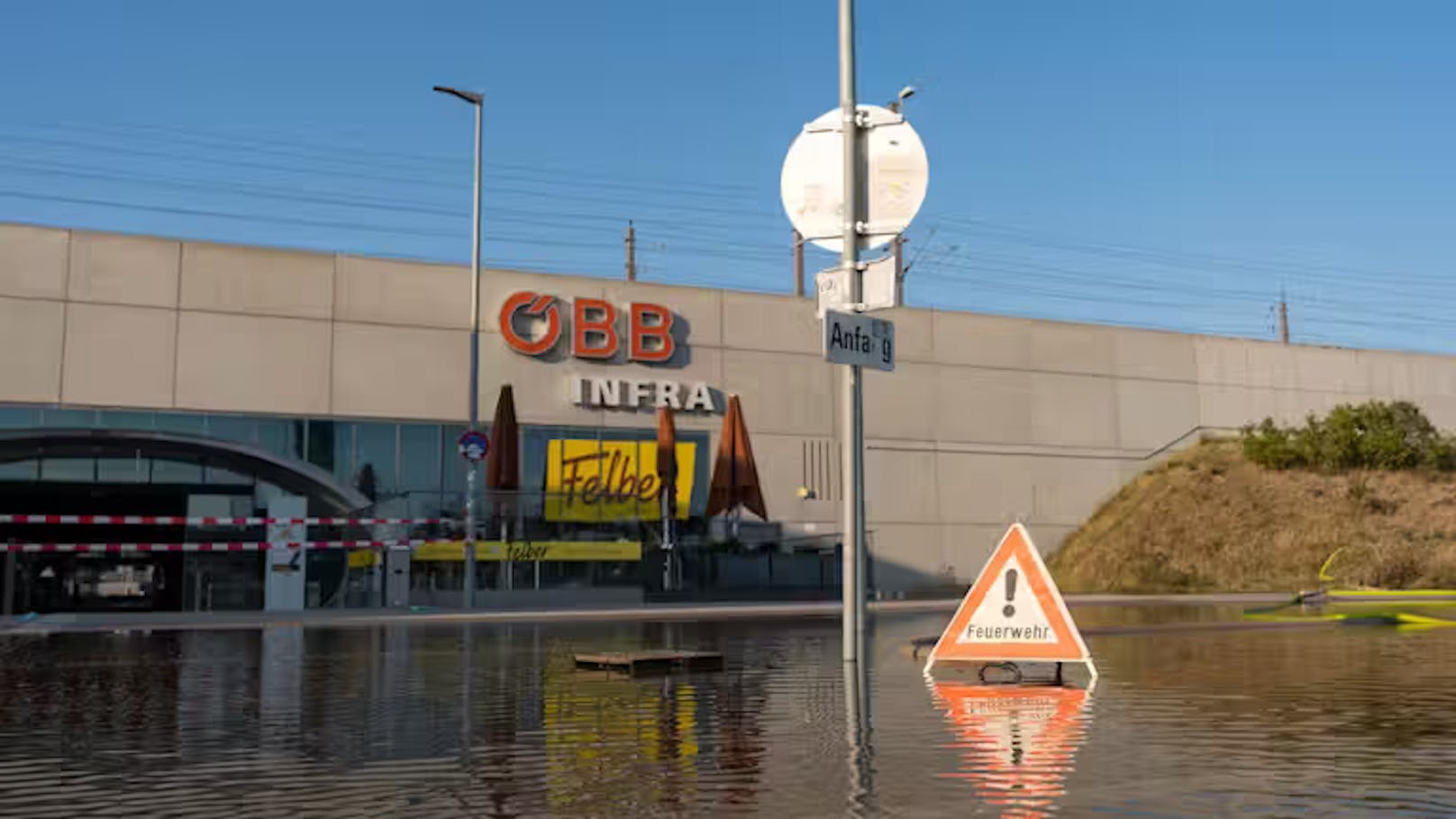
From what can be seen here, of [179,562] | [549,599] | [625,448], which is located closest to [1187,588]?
[625,448]

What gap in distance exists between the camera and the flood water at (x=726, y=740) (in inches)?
246

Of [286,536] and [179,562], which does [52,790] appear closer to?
[286,536]

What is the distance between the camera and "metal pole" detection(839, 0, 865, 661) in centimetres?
1234

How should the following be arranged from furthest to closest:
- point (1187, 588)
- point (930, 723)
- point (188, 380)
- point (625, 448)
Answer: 1. point (1187, 588)
2. point (625, 448)
3. point (188, 380)
4. point (930, 723)

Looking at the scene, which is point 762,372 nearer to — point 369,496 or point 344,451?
point 344,451

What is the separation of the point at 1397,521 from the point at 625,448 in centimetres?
2606

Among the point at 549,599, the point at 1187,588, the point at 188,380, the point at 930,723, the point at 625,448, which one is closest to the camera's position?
the point at 930,723

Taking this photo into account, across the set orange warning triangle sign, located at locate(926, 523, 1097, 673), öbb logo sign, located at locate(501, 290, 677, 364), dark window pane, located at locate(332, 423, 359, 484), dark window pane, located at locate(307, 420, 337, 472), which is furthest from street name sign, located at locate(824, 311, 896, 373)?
öbb logo sign, located at locate(501, 290, 677, 364)

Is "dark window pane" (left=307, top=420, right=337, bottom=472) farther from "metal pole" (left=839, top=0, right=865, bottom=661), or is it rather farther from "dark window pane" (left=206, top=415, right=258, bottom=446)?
"metal pole" (left=839, top=0, right=865, bottom=661)

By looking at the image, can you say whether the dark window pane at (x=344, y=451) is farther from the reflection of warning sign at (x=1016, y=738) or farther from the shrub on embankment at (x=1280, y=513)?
the reflection of warning sign at (x=1016, y=738)

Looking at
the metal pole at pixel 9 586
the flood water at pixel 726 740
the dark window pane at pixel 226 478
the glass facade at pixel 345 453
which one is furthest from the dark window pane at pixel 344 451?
the flood water at pixel 726 740

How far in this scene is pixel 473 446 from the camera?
31.1 m

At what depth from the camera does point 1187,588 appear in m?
44.9

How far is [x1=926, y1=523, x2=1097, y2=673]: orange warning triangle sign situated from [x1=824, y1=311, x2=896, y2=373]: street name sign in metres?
1.88
